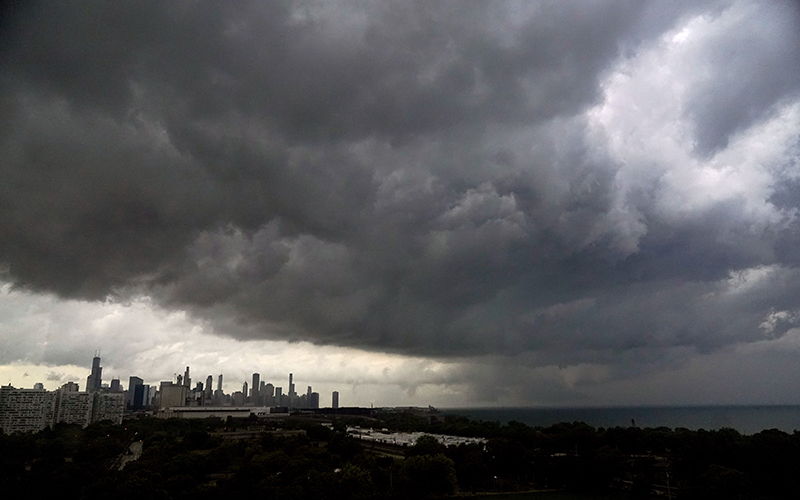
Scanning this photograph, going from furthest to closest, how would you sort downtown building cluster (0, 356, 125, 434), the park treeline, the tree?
downtown building cluster (0, 356, 125, 434) → the tree → the park treeline

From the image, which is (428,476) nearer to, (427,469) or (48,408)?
(427,469)

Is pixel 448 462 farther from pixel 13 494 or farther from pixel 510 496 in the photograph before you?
pixel 13 494

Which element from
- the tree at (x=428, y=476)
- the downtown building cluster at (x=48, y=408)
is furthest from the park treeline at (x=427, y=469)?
the downtown building cluster at (x=48, y=408)

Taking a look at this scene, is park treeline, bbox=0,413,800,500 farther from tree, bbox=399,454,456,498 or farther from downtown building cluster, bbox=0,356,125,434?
downtown building cluster, bbox=0,356,125,434

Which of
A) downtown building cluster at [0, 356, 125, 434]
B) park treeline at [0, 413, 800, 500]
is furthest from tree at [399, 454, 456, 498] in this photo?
downtown building cluster at [0, 356, 125, 434]

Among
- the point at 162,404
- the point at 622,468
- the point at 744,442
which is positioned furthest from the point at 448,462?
the point at 162,404

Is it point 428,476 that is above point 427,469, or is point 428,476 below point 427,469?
below

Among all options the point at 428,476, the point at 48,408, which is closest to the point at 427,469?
the point at 428,476

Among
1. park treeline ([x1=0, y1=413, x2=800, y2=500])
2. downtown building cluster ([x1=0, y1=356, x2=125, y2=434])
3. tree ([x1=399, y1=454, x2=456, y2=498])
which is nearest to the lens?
park treeline ([x1=0, y1=413, x2=800, y2=500])

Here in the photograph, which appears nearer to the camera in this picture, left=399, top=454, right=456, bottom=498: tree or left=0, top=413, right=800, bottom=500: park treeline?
left=0, top=413, right=800, bottom=500: park treeline
